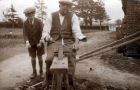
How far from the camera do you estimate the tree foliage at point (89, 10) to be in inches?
637

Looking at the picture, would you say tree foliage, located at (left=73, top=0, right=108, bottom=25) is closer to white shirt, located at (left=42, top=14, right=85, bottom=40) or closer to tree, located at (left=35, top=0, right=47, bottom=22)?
tree, located at (left=35, top=0, right=47, bottom=22)

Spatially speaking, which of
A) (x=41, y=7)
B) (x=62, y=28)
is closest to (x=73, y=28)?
(x=62, y=28)

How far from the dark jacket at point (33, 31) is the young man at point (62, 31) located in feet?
4.62

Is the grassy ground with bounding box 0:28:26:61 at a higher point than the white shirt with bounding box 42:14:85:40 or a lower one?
lower

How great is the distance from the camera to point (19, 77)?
24.7 ft

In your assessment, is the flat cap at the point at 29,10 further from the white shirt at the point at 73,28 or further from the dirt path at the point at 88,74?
the dirt path at the point at 88,74

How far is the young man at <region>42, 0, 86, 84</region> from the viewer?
5.75 metres

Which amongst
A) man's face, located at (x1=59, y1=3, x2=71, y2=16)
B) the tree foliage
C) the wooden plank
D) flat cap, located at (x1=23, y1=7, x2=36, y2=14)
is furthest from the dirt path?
the tree foliage

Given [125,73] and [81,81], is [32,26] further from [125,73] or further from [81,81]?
[125,73]

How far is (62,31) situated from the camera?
5.89 meters

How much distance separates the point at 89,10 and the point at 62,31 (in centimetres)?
1138

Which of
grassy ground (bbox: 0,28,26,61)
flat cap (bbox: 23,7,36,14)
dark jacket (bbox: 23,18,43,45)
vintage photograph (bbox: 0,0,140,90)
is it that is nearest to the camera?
vintage photograph (bbox: 0,0,140,90)

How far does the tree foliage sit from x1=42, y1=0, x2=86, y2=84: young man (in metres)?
10.1

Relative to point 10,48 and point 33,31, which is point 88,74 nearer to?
point 33,31
